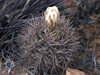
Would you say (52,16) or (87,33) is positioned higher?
(52,16)

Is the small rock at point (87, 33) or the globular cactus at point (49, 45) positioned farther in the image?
the small rock at point (87, 33)

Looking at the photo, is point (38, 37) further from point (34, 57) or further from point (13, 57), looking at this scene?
point (13, 57)

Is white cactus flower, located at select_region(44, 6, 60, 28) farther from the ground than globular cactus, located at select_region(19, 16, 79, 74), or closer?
farther from the ground

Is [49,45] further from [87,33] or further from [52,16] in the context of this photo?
[87,33]

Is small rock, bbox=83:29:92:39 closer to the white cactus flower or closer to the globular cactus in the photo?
the globular cactus

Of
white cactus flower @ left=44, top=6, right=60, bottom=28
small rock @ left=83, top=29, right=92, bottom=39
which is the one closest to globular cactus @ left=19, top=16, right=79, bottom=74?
white cactus flower @ left=44, top=6, right=60, bottom=28

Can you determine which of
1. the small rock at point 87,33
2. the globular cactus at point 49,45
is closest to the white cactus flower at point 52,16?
the globular cactus at point 49,45

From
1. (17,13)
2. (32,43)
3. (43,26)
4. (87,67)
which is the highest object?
(17,13)

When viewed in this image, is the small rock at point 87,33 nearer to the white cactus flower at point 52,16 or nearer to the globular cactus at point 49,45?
the globular cactus at point 49,45

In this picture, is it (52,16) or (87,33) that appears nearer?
(52,16)

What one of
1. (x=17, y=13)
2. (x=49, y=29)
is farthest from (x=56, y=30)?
(x=17, y=13)

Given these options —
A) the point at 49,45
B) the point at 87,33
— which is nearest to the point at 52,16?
the point at 49,45
